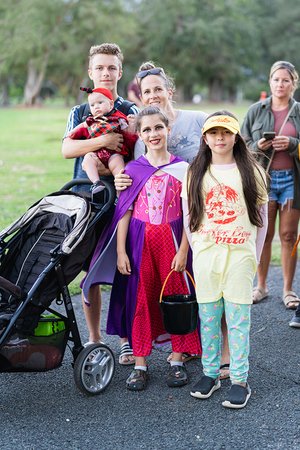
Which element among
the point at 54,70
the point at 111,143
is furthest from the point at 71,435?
the point at 54,70

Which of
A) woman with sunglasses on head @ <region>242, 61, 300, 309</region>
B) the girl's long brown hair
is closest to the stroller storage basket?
the girl's long brown hair

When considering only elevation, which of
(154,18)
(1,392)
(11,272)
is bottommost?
(1,392)

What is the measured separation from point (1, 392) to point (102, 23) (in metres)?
48.6

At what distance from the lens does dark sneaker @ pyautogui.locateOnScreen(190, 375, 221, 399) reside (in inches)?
160

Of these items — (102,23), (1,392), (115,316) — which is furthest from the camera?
(102,23)

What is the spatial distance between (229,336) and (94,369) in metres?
0.84

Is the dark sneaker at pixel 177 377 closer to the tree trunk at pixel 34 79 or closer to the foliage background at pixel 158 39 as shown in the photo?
the foliage background at pixel 158 39

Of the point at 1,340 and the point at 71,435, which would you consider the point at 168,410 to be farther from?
the point at 1,340

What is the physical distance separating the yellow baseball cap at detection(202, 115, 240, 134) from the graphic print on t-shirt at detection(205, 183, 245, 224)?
0.32 m

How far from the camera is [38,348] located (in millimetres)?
3867

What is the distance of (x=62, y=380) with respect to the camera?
173 inches

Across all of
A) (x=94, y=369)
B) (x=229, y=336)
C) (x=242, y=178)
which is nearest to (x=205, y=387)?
(x=229, y=336)

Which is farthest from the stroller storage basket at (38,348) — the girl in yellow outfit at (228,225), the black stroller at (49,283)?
the girl in yellow outfit at (228,225)

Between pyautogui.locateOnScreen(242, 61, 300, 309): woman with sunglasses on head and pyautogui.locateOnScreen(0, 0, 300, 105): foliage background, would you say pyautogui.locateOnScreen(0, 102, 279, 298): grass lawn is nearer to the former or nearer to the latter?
pyautogui.locateOnScreen(242, 61, 300, 309): woman with sunglasses on head
